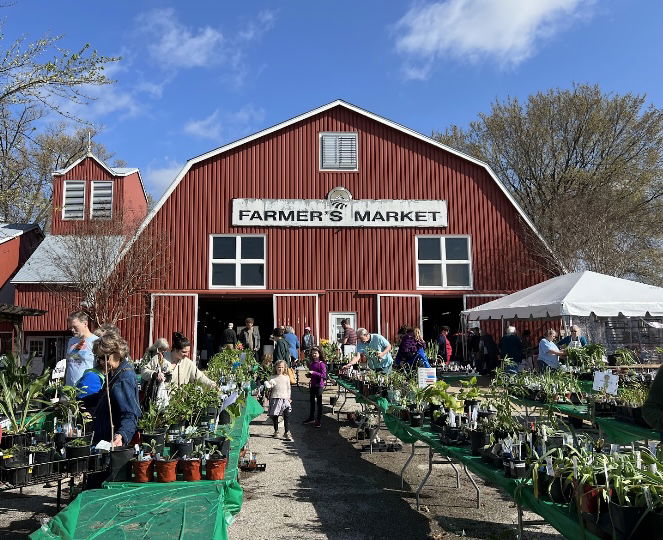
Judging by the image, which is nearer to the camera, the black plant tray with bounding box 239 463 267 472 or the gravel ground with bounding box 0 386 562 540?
the gravel ground with bounding box 0 386 562 540

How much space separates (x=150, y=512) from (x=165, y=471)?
65 centimetres

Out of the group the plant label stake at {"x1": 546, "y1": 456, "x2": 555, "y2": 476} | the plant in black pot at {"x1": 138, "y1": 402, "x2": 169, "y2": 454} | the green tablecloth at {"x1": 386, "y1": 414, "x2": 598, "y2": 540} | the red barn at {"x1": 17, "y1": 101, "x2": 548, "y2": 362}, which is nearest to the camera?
the green tablecloth at {"x1": 386, "y1": 414, "x2": 598, "y2": 540}

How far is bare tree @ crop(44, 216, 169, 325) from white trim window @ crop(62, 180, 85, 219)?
2.71 m

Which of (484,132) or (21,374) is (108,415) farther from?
(484,132)

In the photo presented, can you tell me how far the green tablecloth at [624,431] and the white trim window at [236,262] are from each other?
43.1 feet

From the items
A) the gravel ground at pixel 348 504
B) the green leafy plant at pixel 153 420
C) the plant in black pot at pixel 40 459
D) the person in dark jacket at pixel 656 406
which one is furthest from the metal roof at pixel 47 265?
the person in dark jacket at pixel 656 406

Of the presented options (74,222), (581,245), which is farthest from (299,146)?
(581,245)

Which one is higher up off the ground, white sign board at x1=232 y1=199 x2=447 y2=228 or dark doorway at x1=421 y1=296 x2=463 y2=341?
white sign board at x1=232 y1=199 x2=447 y2=228

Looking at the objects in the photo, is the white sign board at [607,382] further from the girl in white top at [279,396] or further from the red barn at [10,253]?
the red barn at [10,253]

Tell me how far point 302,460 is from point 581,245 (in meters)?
19.5

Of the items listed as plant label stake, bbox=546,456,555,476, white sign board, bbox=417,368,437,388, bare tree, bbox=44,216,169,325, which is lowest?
plant label stake, bbox=546,456,555,476

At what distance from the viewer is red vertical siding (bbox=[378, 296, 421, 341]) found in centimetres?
1811

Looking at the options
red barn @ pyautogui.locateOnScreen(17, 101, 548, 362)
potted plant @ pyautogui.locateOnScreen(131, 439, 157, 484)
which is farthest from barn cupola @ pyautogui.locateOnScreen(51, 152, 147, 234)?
potted plant @ pyautogui.locateOnScreen(131, 439, 157, 484)

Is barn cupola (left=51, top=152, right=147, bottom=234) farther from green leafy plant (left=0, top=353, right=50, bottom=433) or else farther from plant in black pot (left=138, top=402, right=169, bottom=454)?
plant in black pot (left=138, top=402, right=169, bottom=454)
